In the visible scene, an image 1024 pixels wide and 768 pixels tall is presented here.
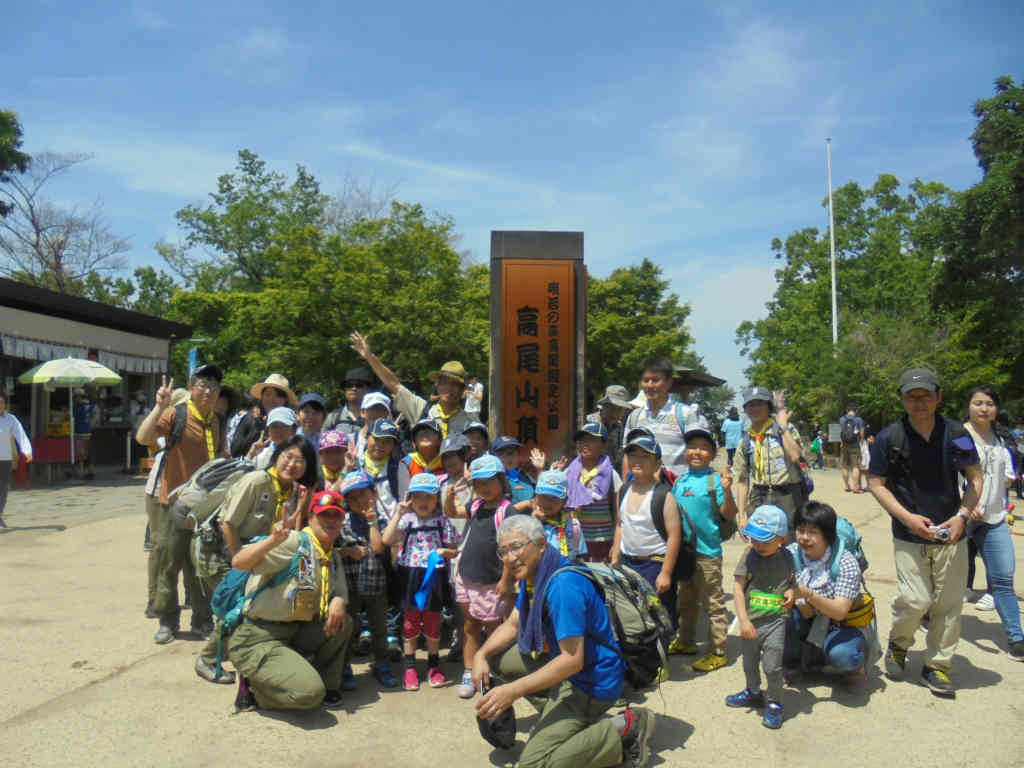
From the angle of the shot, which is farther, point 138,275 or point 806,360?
point 138,275

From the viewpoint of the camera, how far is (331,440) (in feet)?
15.0

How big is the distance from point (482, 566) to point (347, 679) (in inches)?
39.7

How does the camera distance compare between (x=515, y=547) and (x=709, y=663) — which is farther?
(x=709, y=663)

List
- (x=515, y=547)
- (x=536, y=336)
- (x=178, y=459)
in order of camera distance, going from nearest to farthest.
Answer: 1. (x=515, y=547)
2. (x=178, y=459)
3. (x=536, y=336)

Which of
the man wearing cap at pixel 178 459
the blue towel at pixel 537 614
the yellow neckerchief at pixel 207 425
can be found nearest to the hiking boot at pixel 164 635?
the man wearing cap at pixel 178 459

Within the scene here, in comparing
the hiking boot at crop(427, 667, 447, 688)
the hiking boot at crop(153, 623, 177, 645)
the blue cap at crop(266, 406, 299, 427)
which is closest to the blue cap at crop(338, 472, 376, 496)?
the blue cap at crop(266, 406, 299, 427)

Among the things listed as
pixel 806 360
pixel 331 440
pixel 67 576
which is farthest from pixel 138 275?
pixel 331 440

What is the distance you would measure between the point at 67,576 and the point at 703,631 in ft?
18.3

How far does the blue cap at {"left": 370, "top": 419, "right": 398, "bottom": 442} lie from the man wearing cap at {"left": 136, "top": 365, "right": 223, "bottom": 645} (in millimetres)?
1252

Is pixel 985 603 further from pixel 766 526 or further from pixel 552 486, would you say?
pixel 552 486

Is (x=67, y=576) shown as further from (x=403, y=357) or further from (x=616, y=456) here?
(x=403, y=357)

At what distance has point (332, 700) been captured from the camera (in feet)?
12.8

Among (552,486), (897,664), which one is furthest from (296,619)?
(897,664)

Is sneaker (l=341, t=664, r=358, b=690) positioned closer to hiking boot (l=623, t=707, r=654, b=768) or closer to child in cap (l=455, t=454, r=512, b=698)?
child in cap (l=455, t=454, r=512, b=698)
